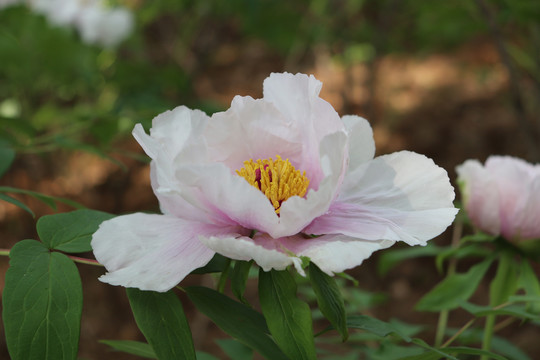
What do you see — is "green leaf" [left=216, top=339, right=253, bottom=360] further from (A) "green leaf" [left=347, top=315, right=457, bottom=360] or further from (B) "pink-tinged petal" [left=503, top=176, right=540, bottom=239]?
(B) "pink-tinged petal" [left=503, top=176, right=540, bottom=239]

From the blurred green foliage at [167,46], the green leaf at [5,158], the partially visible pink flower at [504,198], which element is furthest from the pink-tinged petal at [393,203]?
the blurred green foliage at [167,46]

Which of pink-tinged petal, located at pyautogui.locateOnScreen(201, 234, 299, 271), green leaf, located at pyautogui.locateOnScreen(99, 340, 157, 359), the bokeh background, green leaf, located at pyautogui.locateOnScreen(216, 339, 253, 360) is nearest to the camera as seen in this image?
pink-tinged petal, located at pyautogui.locateOnScreen(201, 234, 299, 271)

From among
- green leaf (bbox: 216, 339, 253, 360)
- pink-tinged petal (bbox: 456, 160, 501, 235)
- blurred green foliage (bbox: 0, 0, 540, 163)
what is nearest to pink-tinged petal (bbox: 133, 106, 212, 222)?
green leaf (bbox: 216, 339, 253, 360)

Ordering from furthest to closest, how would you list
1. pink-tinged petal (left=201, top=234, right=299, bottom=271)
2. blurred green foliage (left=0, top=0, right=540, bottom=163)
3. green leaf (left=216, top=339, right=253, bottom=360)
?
blurred green foliage (left=0, top=0, right=540, bottom=163) → green leaf (left=216, top=339, right=253, bottom=360) → pink-tinged petal (left=201, top=234, right=299, bottom=271)

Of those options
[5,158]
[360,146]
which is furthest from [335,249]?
[5,158]

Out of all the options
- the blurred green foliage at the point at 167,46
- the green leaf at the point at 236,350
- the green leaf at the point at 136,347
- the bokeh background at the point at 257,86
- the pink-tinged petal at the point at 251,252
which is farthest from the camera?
the bokeh background at the point at 257,86

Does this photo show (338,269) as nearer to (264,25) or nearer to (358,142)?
(358,142)

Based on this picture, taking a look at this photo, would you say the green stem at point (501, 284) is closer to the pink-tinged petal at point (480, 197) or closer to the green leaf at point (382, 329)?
the pink-tinged petal at point (480, 197)

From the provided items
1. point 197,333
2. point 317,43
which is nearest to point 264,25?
point 317,43
